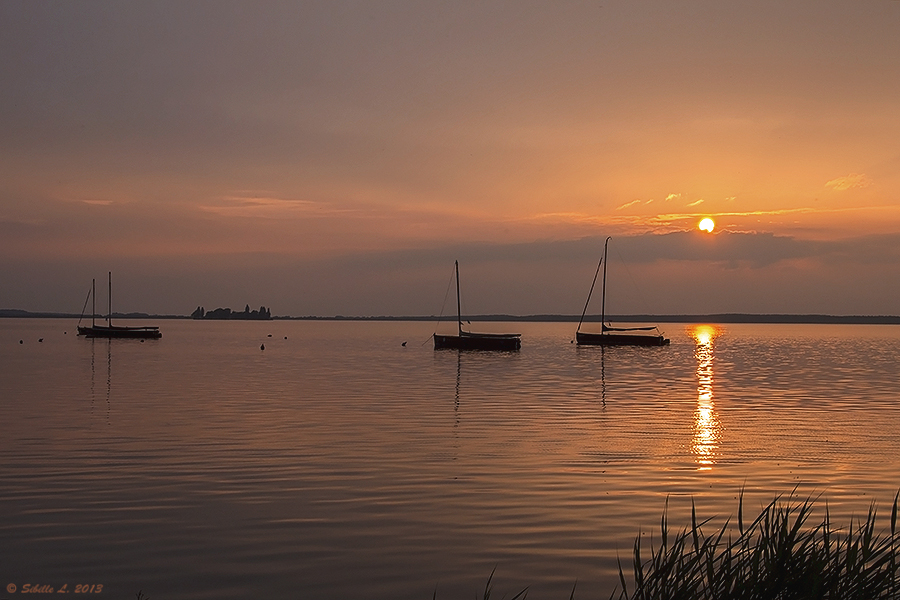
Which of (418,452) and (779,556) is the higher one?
(779,556)

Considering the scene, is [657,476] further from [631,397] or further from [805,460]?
[631,397]

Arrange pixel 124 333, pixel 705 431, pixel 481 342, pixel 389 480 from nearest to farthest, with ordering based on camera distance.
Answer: pixel 389 480
pixel 705 431
pixel 481 342
pixel 124 333

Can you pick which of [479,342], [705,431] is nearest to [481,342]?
[479,342]

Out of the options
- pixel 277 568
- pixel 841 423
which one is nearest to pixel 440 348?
pixel 841 423

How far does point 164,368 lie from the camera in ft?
214

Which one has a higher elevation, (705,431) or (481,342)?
(481,342)

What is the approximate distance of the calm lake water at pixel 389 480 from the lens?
500 inches

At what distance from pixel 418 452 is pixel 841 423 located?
57.2 feet

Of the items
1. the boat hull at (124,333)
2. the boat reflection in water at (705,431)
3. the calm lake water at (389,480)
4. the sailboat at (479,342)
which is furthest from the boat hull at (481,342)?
the boat hull at (124,333)

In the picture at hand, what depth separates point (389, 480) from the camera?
1944cm

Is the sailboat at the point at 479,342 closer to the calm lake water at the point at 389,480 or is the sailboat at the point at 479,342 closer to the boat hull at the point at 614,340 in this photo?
the boat hull at the point at 614,340

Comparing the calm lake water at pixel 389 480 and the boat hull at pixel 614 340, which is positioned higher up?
the boat hull at pixel 614 340

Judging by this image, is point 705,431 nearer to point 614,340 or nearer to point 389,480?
point 389,480

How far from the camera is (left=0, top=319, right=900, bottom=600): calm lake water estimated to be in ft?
41.7
